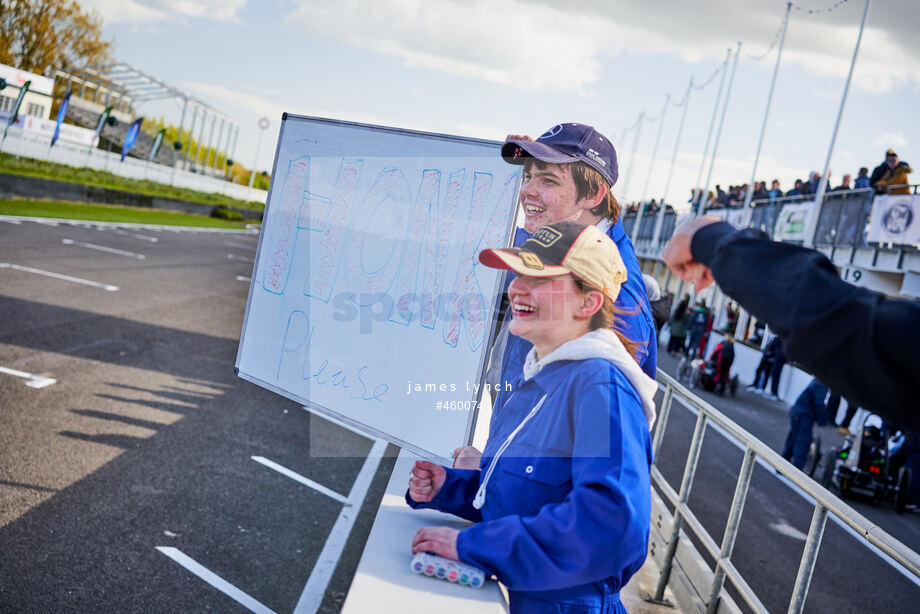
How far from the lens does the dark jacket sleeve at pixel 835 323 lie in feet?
4.06

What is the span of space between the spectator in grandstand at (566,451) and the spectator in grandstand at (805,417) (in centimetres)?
981

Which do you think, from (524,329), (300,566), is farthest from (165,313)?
(524,329)

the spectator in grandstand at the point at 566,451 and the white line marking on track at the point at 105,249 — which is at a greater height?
the spectator in grandstand at the point at 566,451

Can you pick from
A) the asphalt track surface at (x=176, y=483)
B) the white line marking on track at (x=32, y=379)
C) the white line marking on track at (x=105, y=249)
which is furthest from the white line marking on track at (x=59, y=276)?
the white line marking on track at (x=32, y=379)

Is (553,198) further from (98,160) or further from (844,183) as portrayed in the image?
(98,160)

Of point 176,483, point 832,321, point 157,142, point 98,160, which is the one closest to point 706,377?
point 176,483

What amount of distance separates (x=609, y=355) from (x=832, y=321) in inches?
29.4

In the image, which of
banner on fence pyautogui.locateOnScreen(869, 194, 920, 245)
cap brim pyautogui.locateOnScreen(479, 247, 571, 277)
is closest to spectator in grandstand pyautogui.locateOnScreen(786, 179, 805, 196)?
banner on fence pyautogui.locateOnScreen(869, 194, 920, 245)

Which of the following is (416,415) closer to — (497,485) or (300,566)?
(497,485)

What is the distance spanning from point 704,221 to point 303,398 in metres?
2.21

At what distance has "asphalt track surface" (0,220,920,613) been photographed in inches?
173

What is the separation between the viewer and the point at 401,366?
315cm

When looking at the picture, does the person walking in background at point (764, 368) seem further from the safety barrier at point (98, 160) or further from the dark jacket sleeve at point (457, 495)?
the dark jacket sleeve at point (457, 495)

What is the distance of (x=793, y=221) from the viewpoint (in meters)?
23.4
